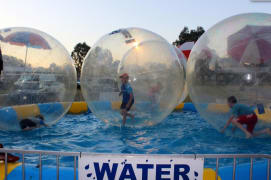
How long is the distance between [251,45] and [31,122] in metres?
4.05

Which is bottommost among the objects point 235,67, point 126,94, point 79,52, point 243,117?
point 243,117

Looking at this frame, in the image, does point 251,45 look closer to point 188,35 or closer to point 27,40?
point 27,40

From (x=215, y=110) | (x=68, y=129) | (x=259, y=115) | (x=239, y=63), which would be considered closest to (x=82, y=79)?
(x=68, y=129)

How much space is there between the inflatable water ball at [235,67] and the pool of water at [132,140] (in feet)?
1.29

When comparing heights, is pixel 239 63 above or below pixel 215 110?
above

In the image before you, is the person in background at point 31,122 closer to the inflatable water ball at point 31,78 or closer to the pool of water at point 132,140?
the inflatable water ball at point 31,78

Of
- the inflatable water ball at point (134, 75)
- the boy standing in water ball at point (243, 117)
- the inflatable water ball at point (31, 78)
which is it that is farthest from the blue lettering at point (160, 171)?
the inflatable water ball at point (31, 78)

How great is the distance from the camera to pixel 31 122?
4.94 meters

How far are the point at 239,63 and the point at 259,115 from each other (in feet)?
2.67

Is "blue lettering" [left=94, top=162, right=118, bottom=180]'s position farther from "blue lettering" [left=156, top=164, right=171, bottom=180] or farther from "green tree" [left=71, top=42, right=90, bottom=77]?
"green tree" [left=71, top=42, right=90, bottom=77]

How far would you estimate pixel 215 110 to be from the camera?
4.14 m

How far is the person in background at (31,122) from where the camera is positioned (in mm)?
4883

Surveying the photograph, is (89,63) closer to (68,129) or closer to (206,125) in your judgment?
(68,129)

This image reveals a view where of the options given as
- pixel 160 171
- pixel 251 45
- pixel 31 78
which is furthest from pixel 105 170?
pixel 31 78
